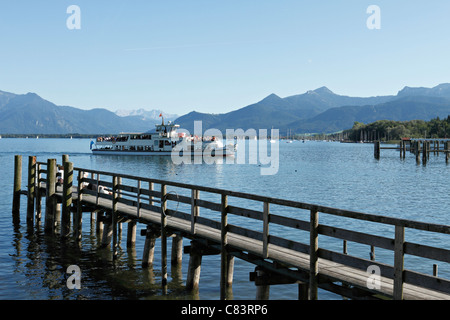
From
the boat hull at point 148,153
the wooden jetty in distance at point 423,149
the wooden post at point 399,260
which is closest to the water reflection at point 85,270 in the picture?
the wooden post at point 399,260

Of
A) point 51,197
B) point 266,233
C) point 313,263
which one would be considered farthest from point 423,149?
point 313,263

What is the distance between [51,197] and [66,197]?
2140 millimetres

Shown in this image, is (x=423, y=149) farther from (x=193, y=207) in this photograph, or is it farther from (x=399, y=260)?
(x=399, y=260)

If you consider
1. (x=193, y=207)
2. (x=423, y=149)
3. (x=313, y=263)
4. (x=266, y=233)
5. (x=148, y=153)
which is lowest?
(x=313, y=263)

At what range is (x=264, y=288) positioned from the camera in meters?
11.4

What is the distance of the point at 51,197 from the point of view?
894 inches

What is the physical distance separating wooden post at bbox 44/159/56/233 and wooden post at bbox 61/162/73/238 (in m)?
1.26

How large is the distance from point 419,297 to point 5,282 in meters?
13.6

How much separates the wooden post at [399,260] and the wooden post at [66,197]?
51.0ft

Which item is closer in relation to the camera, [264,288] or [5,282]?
[264,288]

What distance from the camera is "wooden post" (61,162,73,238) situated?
66.9 feet

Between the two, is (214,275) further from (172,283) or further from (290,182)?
(290,182)

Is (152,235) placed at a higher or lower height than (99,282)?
higher
